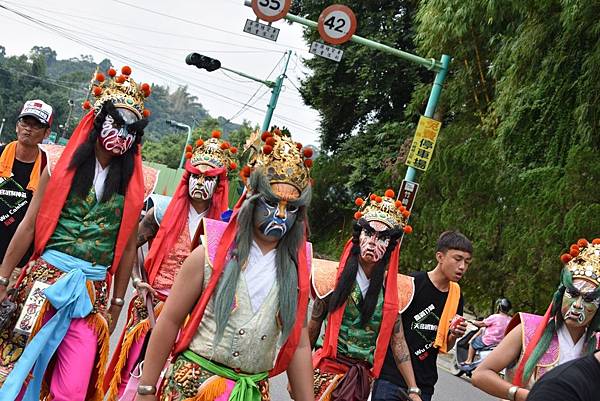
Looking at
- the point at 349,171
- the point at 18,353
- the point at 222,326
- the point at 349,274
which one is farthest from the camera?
the point at 349,171

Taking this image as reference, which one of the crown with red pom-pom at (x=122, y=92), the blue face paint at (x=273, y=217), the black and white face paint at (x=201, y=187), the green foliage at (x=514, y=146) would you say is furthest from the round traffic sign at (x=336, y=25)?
the blue face paint at (x=273, y=217)

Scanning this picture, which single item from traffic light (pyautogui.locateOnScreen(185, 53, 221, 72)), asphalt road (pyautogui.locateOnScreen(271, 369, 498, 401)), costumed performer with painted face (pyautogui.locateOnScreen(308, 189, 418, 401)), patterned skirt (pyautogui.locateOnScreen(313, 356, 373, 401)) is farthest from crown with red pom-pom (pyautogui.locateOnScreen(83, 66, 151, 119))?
traffic light (pyautogui.locateOnScreen(185, 53, 221, 72))

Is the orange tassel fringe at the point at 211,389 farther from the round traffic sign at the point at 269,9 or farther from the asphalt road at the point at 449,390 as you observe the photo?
the round traffic sign at the point at 269,9

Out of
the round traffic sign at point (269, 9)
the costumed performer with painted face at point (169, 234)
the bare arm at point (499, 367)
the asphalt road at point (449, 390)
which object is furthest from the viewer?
the round traffic sign at point (269, 9)

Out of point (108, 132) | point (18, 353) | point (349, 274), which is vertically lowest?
point (18, 353)

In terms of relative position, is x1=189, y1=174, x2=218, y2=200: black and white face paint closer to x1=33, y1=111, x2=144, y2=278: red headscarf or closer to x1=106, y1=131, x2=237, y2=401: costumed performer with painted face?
x1=106, y1=131, x2=237, y2=401: costumed performer with painted face

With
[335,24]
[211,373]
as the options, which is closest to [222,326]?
[211,373]

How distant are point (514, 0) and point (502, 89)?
89.4 inches

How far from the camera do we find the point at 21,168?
675 cm

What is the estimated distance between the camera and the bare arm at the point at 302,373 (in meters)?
4.38

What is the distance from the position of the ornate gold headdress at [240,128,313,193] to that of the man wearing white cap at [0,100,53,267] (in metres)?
2.75

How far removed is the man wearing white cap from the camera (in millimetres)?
6668

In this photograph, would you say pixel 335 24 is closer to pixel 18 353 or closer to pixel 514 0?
pixel 514 0

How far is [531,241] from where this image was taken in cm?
1428
